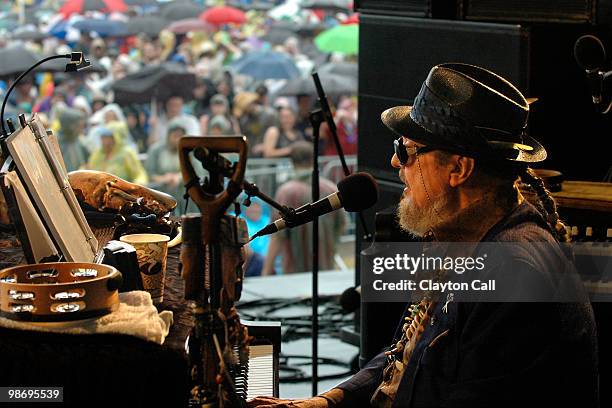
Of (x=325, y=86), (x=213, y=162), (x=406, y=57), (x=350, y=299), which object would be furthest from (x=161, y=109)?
(x=213, y=162)

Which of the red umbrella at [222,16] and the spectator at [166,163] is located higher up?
the red umbrella at [222,16]

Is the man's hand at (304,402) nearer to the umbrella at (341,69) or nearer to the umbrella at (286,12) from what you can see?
the umbrella at (341,69)

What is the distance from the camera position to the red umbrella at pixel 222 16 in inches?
589

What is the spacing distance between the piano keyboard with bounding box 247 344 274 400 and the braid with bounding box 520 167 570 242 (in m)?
Result: 0.95

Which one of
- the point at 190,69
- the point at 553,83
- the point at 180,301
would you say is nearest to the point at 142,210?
the point at 180,301

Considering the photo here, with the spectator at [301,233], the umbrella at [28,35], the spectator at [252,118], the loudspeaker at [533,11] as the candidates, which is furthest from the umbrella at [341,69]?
the loudspeaker at [533,11]

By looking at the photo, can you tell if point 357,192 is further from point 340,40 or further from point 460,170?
point 340,40

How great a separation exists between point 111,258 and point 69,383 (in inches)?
19.4

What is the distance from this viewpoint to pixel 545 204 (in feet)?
10.9

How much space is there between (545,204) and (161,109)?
9007 mm

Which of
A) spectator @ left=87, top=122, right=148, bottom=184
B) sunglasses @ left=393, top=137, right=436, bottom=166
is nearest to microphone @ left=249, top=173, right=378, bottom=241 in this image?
sunglasses @ left=393, top=137, right=436, bottom=166

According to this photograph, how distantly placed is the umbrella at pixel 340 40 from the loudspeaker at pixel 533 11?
7113mm

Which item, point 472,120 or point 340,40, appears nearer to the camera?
point 472,120

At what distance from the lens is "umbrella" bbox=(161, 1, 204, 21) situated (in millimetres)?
15078
